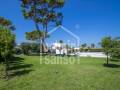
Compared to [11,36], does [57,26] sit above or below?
above

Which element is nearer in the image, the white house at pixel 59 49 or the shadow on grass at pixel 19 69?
the shadow on grass at pixel 19 69

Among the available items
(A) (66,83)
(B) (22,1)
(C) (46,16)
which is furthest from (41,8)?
(A) (66,83)

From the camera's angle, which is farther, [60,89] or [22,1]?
[22,1]

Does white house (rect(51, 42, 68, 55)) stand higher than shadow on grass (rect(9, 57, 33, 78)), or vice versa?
white house (rect(51, 42, 68, 55))

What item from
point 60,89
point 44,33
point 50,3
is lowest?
point 60,89

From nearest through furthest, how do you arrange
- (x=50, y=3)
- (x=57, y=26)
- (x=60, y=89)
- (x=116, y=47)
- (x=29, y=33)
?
(x=60, y=89), (x=116, y=47), (x=50, y=3), (x=57, y=26), (x=29, y=33)

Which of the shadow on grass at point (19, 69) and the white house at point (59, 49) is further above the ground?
the white house at point (59, 49)

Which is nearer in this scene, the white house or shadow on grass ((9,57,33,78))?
shadow on grass ((9,57,33,78))

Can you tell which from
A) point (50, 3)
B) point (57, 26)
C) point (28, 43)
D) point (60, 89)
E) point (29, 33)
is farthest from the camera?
point (28, 43)

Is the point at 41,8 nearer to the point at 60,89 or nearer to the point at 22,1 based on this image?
the point at 22,1

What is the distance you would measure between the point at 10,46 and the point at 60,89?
5.98 metres

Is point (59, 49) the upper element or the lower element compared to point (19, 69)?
upper

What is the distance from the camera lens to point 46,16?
3128 centimetres

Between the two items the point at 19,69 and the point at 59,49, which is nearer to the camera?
the point at 19,69
